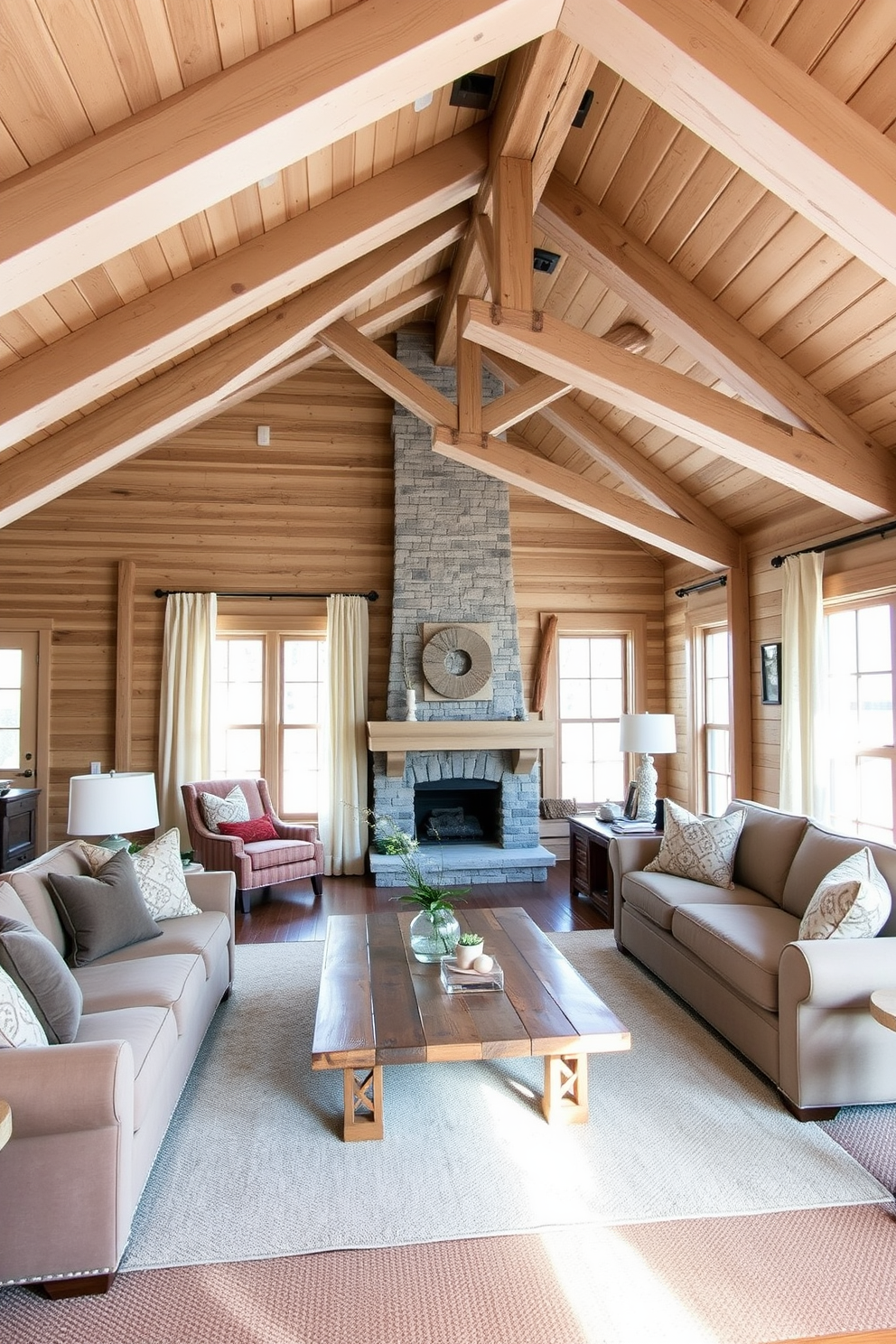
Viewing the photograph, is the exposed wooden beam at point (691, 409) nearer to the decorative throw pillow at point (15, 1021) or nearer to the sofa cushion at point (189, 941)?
the sofa cushion at point (189, 941)

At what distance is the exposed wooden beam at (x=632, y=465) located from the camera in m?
5.80

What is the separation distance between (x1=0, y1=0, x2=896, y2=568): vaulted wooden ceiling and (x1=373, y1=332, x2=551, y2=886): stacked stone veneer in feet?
2.93

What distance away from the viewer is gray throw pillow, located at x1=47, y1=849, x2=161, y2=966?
304 centimetres

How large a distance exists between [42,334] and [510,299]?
2.07 metres

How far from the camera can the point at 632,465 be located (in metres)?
5.86

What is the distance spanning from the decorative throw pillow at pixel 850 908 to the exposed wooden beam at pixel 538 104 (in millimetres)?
3296

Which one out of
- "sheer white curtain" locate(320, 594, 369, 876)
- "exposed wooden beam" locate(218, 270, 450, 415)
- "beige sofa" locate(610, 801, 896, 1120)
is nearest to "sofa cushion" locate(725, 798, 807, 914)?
"beige sofa" locate(610, 801, 896, 1120)

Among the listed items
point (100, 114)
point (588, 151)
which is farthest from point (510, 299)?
point (100, 114)

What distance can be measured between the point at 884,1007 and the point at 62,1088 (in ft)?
7.41

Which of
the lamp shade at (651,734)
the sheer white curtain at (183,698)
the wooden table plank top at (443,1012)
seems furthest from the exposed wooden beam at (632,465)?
the wooden table plank top at (443,1012)

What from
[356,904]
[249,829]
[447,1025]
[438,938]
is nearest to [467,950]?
[438,938]

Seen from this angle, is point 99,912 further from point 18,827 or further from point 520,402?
point 520,402

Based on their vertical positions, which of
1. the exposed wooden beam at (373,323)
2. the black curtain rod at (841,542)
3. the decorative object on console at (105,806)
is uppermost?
the exposed wooden beam at (373,323)

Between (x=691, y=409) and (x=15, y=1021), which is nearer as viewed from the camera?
(x=15, y=1021)
